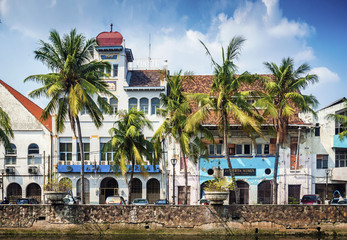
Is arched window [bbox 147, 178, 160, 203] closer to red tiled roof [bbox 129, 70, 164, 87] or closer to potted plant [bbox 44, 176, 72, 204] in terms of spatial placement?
red tiled roof [bbox 129, 70, 164, 87]

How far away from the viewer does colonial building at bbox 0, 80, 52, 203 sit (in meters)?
42.2

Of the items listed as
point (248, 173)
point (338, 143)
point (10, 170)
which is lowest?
point (248, 173)

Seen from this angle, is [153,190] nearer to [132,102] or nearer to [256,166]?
[132,102]

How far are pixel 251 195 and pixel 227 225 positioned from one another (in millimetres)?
15729

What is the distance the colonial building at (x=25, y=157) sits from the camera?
4219 cm

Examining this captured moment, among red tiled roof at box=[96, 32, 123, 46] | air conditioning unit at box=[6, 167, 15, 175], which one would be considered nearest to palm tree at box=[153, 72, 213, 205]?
red tiled roof at box=[96, 32, 123, 46]

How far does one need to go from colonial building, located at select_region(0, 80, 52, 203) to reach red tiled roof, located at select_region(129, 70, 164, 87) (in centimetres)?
999

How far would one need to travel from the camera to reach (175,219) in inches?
1041

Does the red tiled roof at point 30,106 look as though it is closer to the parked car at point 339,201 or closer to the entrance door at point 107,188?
the entrance door at point 107,188

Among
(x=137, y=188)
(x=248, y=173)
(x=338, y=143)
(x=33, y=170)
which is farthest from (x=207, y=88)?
(x=33, y=170)

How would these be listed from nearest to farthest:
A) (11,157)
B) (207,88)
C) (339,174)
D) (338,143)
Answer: (339,174) < (338,143) < (11,157) < (207,88)

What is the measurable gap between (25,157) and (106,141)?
26.7 feet

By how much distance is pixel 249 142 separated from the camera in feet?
137

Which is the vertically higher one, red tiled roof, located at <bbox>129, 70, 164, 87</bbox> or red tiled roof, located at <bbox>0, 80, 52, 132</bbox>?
red tiled roof, located at <bbox>129, 70, 164, 87</bbox>
